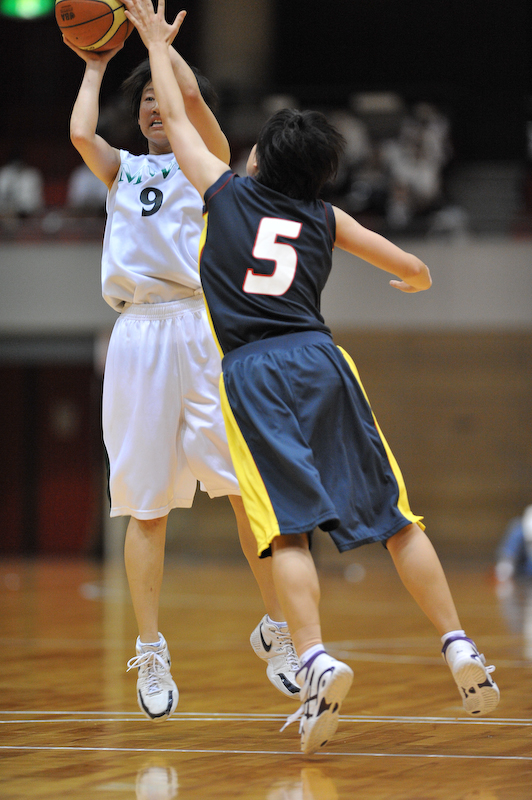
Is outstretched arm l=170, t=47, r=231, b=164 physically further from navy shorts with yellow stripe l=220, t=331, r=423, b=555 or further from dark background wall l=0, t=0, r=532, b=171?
dark background wall l=0, t=0, r=532, b=171

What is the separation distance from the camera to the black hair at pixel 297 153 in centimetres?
280

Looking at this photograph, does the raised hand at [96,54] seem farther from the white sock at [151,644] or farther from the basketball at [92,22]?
the white sock at [151,644]

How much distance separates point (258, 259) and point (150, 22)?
2.99 feet

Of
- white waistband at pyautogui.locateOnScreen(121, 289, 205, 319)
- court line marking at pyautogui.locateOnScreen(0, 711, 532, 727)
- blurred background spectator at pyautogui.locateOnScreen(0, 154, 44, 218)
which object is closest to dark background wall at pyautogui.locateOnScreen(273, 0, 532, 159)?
blurred background spectator at pyautogui.locateOnScreen(0, 154, 44, 218)

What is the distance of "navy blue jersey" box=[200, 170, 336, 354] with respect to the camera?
9.15 ft

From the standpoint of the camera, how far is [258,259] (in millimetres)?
2783

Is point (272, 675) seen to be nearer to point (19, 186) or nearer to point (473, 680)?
point (473, 680)

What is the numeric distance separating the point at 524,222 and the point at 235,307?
9.44m

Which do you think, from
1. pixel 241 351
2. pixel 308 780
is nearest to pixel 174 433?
pixel 241 351

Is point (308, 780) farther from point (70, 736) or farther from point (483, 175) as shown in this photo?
point (483, 175)

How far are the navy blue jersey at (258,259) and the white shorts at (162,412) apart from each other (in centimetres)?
57

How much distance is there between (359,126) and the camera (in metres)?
12.9

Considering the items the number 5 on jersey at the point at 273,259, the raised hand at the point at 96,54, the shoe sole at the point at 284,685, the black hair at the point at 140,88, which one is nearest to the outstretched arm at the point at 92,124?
the raised hand at the point at 96,54

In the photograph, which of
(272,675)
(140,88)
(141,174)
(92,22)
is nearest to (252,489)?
(272,675)
